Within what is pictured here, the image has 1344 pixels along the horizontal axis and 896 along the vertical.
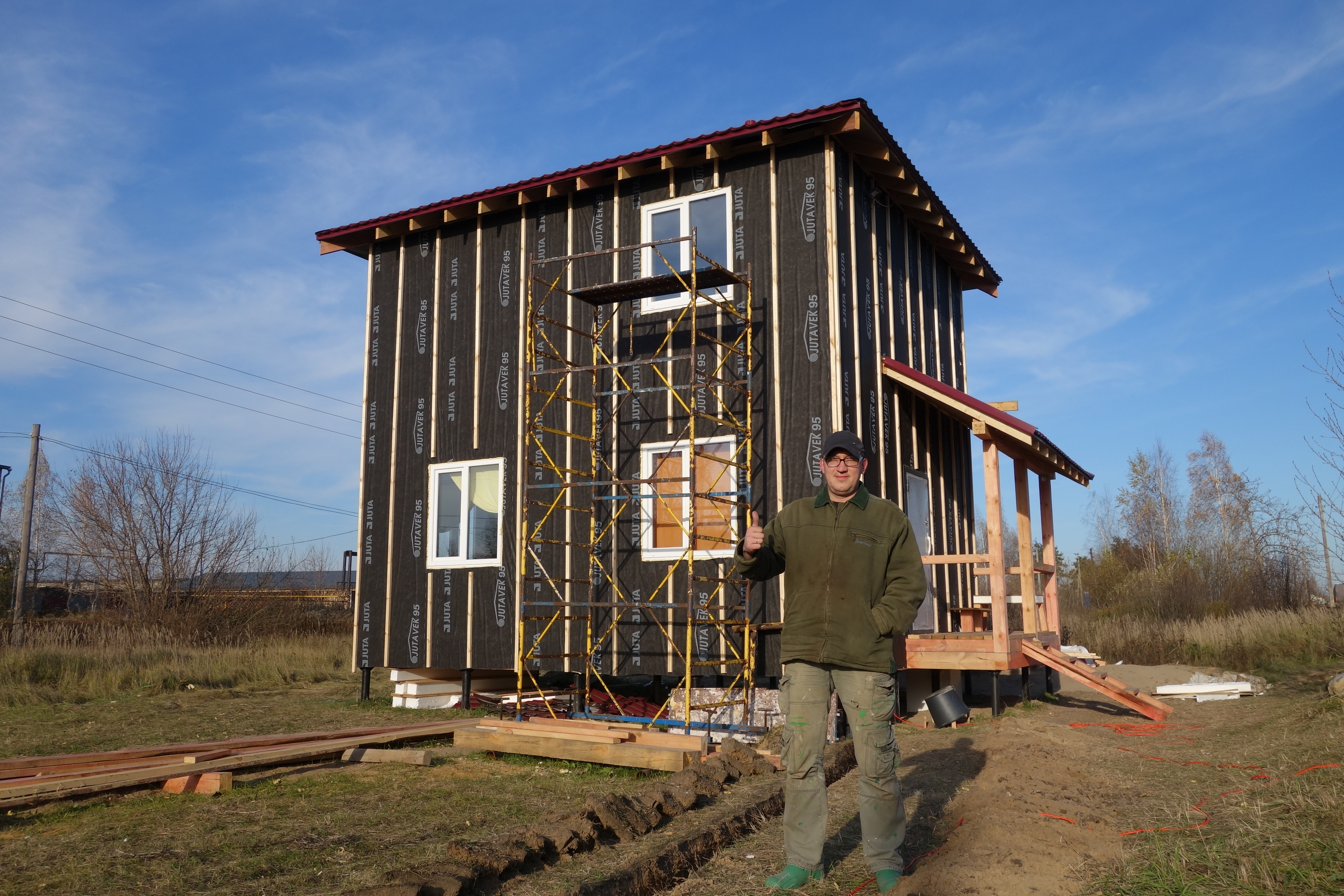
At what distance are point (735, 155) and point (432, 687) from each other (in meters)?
8.34

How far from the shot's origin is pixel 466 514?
13453 mm

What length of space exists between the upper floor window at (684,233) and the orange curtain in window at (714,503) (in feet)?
6.34

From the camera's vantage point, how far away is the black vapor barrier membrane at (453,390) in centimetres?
1323

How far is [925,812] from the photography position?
6.36 metres

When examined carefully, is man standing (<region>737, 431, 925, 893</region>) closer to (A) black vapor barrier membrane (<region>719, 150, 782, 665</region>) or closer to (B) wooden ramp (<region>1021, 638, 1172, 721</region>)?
(A) black vapor barrier membrane (<region>719, 150, 782, 665</region>)

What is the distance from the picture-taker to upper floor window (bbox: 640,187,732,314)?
11930 millimetres

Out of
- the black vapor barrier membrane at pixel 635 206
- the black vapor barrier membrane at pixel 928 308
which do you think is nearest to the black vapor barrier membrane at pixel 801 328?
the black vapor barrier membrane at pixel 635 206

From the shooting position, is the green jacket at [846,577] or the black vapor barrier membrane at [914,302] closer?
the green jacket at [846,577]

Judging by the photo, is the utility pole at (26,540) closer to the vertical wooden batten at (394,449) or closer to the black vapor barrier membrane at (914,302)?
the vertical wooden batten at (394,449)

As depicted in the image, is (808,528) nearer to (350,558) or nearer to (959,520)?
(959,520)

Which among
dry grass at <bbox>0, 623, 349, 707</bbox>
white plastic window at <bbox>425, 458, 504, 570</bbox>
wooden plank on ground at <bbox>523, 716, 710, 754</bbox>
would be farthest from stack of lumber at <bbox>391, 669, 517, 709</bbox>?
dry grass at <bbox>0, 623, 349, 707</bbox>

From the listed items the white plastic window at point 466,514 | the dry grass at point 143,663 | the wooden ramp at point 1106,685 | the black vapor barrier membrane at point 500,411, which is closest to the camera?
the wooden ramp at point 1106,685

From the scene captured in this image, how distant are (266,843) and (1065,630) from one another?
1912 centimetres

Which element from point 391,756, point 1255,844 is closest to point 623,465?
point 391,756
